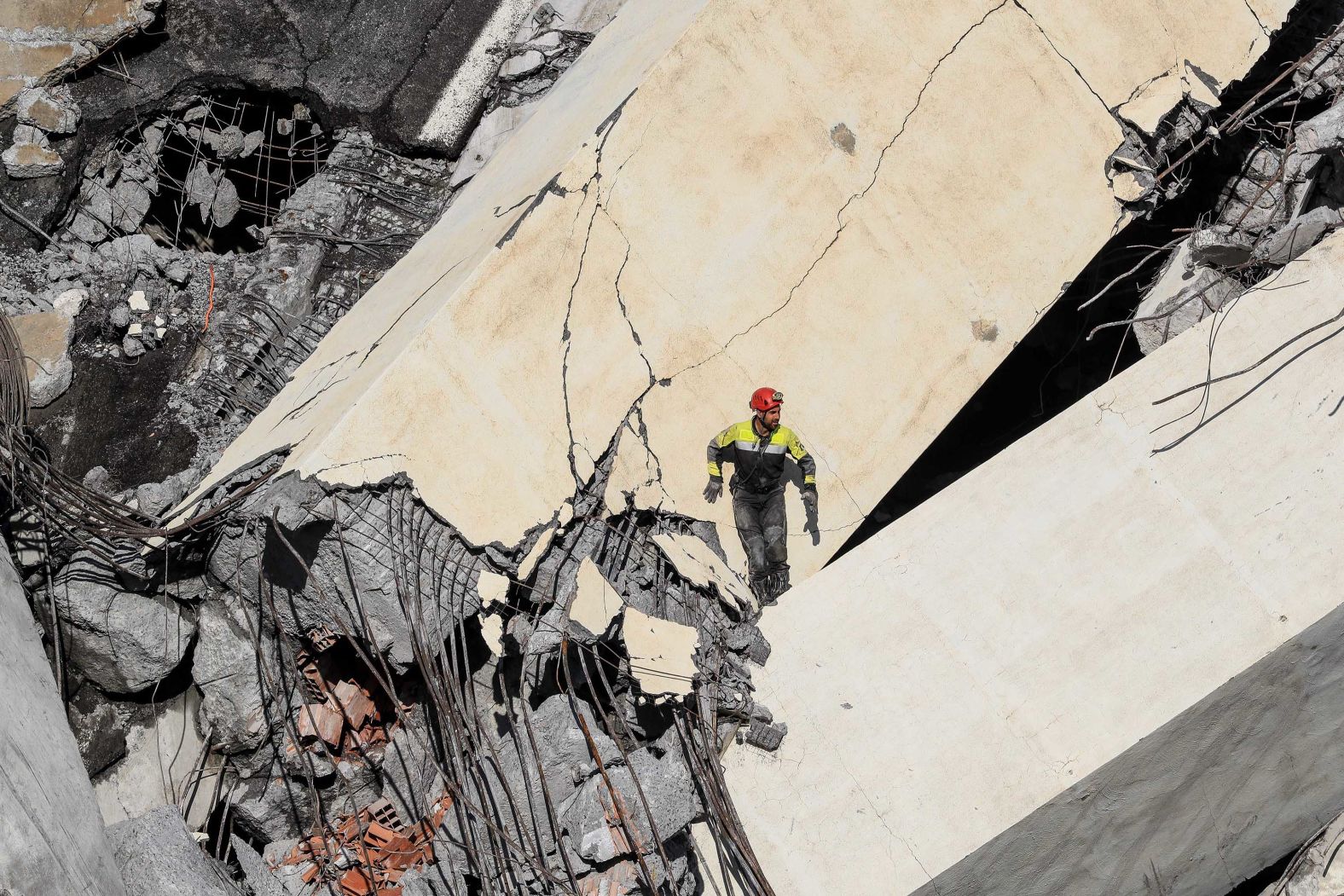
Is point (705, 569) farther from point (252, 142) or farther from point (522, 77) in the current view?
point (252, 142)

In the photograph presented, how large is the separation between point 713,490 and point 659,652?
35.5 inches

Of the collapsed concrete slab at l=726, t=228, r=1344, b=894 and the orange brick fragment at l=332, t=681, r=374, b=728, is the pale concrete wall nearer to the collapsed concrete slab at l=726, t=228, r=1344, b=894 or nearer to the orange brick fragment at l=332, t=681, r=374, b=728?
the orange brick fragment at l=332, t=681, r=374, b=728

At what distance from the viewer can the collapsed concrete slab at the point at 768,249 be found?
591 centimetres

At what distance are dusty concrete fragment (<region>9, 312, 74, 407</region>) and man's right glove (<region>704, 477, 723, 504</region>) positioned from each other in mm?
3831

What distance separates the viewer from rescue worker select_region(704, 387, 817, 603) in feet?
19.6

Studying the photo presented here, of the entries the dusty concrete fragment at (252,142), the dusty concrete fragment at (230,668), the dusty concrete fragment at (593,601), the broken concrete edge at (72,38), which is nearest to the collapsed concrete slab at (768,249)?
the dusty concrete fragment at (593,601)

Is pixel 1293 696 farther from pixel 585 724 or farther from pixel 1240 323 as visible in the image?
pixel 585 724

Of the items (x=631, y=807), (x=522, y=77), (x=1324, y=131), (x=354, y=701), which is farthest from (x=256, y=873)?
(x=1324, y=131)

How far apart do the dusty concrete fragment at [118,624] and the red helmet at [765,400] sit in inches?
124

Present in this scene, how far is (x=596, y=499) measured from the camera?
5949 mm

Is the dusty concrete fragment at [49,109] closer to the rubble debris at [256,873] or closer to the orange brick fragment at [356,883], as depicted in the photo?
the rubble debris at [256,873]

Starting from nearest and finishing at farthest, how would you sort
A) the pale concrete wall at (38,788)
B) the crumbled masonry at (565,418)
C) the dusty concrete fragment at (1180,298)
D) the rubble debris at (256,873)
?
1. the pale concrete wall at (38,788)
2. the crumbled masonry at (565,418)
3. the rubble debris at (256,873)
4. the dusty concrete fragment at (1180,298)

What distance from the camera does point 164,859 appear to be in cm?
557

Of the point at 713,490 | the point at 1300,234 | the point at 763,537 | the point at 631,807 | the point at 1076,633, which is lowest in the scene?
the point at 1076,633
